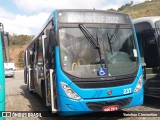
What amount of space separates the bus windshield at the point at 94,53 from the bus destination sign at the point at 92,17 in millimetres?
233

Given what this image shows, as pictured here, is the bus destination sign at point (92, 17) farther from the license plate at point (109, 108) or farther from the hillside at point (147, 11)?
the hillside at point (147, 11)

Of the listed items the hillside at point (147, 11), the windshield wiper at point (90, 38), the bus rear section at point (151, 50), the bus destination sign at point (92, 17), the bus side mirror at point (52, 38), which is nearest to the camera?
the bus side mirror at point (52, 38)

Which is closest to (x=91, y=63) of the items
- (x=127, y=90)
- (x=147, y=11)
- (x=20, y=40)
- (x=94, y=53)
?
(x=94, y=53)

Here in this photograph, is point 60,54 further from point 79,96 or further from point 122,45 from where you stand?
point 122,45

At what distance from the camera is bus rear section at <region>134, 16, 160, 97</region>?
8789 mm

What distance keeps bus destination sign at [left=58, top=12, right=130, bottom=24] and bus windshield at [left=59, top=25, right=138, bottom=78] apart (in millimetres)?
233

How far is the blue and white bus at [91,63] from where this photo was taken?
21.5ft

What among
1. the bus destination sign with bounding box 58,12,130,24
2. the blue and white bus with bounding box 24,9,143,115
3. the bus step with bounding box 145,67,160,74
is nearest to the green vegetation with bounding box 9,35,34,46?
the bus step with bounding box 145,67,160,74

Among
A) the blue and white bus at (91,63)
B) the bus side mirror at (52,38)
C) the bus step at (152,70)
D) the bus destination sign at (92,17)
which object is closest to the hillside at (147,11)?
the bus step at (152,70)

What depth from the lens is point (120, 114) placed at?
809 centimetres

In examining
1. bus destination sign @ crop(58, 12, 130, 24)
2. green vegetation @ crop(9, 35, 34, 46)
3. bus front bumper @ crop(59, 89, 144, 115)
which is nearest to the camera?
bus front bumper @ crop(59, 89, 144, 115)

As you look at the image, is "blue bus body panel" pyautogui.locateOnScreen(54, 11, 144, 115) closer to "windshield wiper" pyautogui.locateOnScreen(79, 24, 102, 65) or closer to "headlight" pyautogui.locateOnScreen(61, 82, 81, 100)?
"headlight" pyautogui.locateOnScreen(61, 82, 81, 100)

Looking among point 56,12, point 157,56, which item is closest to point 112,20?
point 56,12

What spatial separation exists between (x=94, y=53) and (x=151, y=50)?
9.98 feet
